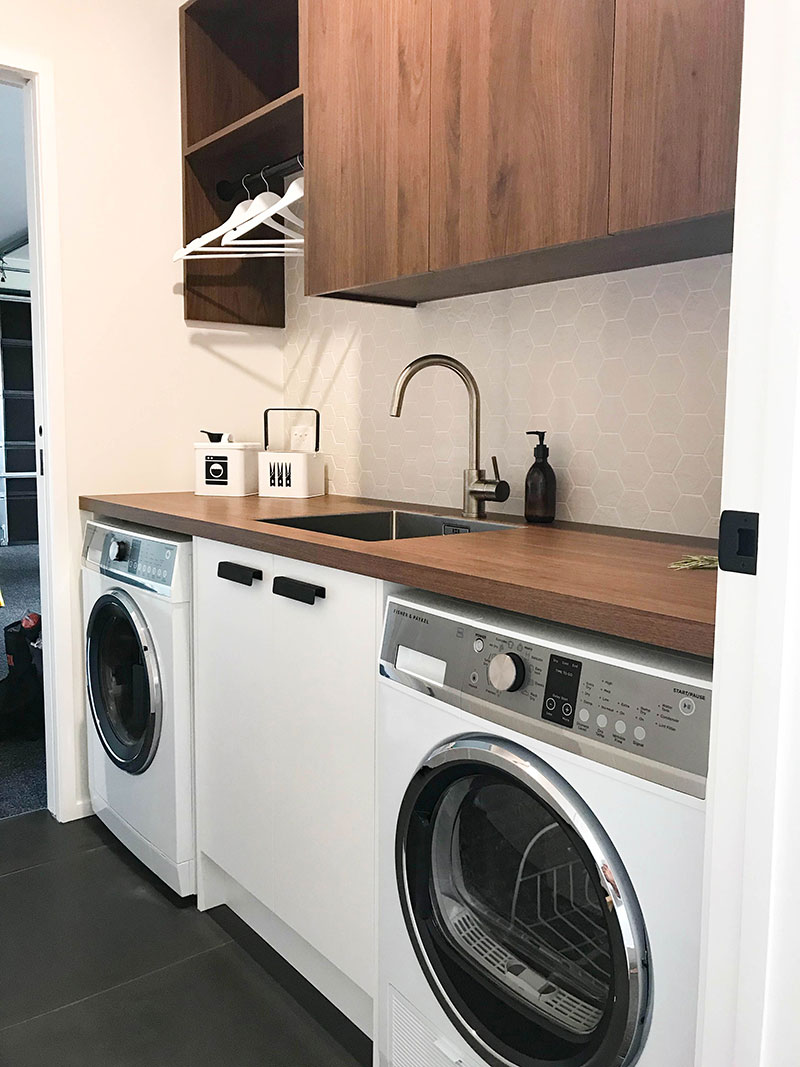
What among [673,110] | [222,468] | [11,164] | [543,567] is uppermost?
[11,164]

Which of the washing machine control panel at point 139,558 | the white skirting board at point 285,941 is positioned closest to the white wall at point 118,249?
the washing machine control panel at point 139,558

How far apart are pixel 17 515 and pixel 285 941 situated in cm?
782

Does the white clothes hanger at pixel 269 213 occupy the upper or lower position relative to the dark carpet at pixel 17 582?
upper

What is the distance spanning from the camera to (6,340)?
28.3ft

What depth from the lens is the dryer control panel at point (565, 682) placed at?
1.02 m

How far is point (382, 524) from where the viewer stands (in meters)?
2.39

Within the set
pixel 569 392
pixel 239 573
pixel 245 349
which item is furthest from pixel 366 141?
pixel 245 349

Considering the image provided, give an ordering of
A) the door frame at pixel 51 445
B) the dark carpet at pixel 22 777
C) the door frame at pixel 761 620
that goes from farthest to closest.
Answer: the dark carpet at pixel 22 777, the door frame at pixel 51 445, the door frame at pixel 761 620

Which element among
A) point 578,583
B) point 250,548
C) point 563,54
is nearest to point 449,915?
point 578,583

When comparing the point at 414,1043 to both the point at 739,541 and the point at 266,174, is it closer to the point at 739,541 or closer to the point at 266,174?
the point at 739,541

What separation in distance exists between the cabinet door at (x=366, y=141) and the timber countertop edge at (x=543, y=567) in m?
0.63

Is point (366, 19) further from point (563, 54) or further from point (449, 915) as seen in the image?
point (449, 915)

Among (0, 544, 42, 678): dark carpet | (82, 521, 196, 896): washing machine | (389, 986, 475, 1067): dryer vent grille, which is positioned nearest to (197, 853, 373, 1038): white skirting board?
(82, 521, 196, 896): washing machine

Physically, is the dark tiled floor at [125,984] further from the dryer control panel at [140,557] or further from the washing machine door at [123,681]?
the dryer control panel at [140,557]
